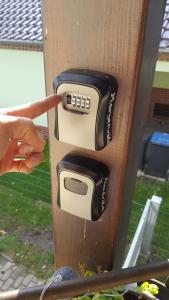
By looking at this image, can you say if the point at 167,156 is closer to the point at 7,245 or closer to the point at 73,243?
the point at 7,245

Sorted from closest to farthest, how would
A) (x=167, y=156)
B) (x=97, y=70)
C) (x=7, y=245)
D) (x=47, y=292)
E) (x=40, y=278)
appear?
(x=47, y=292), (x=97, y=70), (x=40, y=278), (x=7, y=245), (x=167, y=156)

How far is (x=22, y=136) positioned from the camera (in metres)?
0.73

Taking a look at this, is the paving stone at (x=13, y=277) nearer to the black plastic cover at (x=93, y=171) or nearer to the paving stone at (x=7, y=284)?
the paving stone at (x=7, y=284)

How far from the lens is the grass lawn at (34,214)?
11.1 ft

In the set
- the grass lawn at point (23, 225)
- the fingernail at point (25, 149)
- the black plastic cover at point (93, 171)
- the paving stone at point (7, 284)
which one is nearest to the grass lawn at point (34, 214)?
the grass lawn at point (23, 225)

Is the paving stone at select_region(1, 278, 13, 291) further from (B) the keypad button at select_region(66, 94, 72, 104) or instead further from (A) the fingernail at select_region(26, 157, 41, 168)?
(B) the keypad button at select_region(66, 94, 72, 104)

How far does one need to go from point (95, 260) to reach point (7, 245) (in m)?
2.86

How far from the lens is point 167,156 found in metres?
4.79

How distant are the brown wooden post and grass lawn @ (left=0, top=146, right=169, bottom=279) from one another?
2651 mm

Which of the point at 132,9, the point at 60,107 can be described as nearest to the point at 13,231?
the point at 60,107

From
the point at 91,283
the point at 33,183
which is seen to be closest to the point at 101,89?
the point at 91,283

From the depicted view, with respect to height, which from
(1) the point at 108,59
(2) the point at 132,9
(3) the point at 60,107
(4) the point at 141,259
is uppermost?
(2) the point at 132,9

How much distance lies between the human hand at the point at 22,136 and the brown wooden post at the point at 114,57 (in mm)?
104

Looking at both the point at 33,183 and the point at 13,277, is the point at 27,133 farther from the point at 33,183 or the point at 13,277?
the point at 33,183
